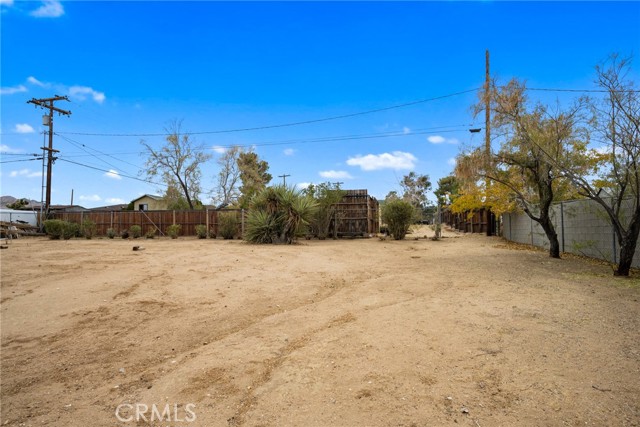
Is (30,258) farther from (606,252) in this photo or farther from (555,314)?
(606,252)

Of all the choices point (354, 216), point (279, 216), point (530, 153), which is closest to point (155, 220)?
point (279, 216)

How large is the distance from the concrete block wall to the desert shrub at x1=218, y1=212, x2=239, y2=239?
46.0 feet

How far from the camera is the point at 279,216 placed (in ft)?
53.3

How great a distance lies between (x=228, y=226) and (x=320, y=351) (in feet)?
56.0

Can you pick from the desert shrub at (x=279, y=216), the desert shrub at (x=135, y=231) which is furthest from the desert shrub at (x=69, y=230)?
the desert shrub at (x=279, y=216)

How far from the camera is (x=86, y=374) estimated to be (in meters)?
3.61

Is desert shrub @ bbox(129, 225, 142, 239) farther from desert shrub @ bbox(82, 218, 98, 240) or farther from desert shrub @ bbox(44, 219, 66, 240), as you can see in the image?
desert shrub @ bbox(44, 219, 66, 240)

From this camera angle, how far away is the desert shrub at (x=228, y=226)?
20.1 m

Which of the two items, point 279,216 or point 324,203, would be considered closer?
point 279,216

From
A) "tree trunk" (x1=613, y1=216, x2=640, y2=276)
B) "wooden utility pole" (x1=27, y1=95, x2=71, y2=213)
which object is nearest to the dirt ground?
"tree trunk" (x1=613, y1=216, x2=640, y2=276)

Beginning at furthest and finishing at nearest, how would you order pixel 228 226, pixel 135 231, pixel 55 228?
pixel 135 231 → pixel 55 228 → pixel 228 226

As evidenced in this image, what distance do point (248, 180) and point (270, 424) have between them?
36516 millimetres

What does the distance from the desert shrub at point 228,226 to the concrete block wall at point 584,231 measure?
46.0ft

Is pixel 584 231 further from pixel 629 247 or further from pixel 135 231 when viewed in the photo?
pixel 135 231
